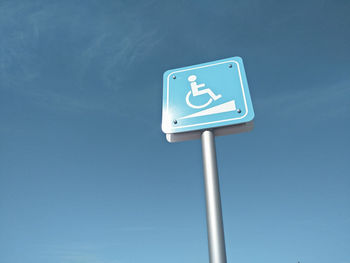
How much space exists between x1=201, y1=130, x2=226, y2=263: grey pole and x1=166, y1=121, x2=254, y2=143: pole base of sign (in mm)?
85

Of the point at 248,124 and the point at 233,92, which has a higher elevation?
the point at 233,92

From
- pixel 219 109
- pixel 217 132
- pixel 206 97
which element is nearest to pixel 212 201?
pixel 217 132

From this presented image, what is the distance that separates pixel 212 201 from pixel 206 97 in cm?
92

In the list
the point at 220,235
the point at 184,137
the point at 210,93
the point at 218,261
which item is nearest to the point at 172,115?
A: the point at 184,137

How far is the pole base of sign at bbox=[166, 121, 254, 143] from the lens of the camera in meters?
1.97

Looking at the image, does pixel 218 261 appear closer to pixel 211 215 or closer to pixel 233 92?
pixel 211 215

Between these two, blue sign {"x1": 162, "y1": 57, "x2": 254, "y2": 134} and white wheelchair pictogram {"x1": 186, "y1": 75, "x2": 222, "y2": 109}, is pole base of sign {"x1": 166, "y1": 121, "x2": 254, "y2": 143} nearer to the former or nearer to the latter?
blue sign {"x1": 162, "y1": 57, "x2": 254, "y2": 134}

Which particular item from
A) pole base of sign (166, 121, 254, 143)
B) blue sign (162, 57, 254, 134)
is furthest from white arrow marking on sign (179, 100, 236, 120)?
pole base of sign (166, 121, 254, 143)

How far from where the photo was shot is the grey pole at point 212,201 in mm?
1510

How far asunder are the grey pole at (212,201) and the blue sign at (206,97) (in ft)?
0.54

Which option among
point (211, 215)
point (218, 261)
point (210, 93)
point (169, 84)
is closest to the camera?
point (218, 261)

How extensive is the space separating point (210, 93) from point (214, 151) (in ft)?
1.89

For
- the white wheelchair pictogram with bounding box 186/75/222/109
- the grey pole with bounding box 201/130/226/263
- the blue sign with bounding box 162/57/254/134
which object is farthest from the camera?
the white wheelchair pictogram with bounding box 186/75/222/109

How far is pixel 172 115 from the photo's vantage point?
209cm
